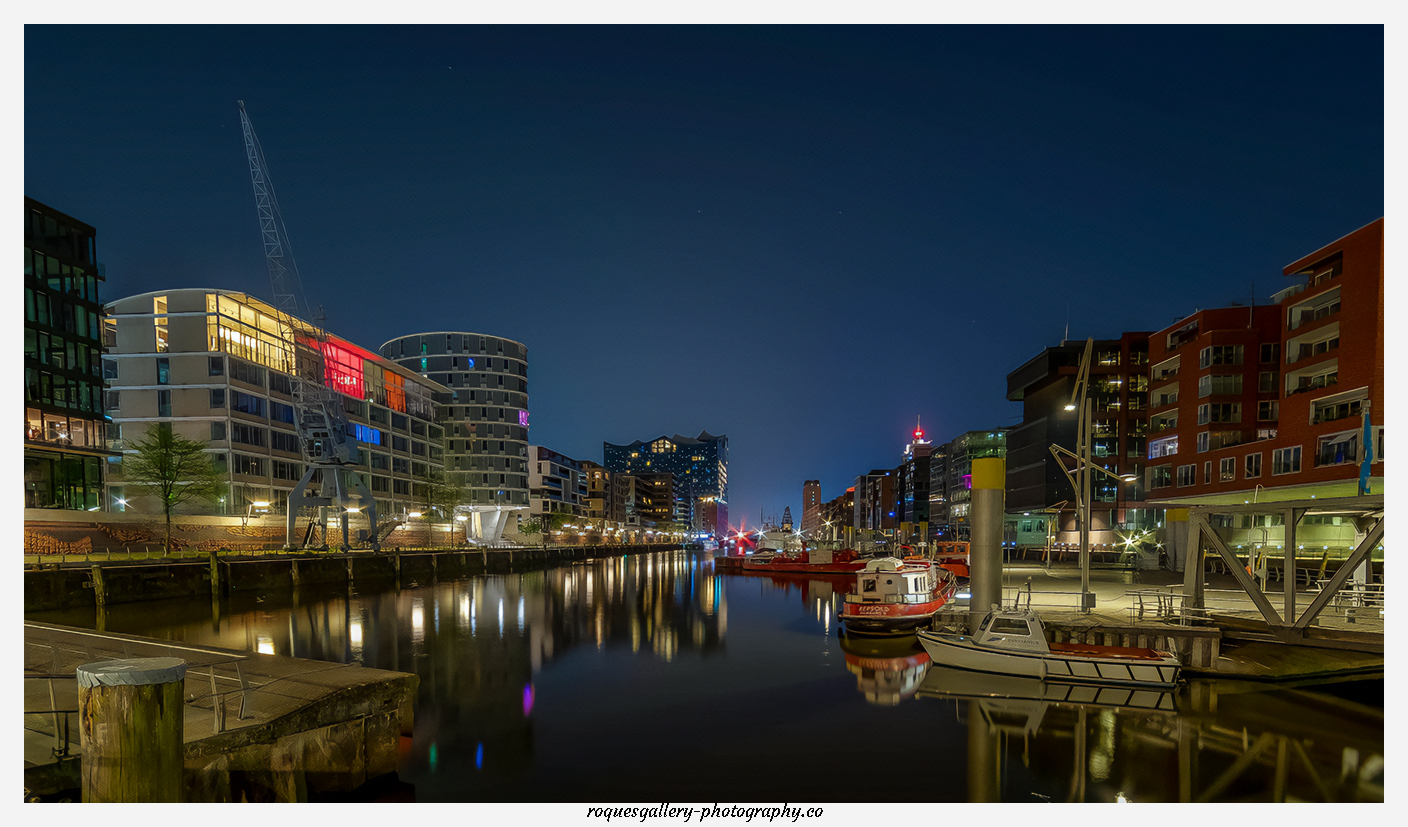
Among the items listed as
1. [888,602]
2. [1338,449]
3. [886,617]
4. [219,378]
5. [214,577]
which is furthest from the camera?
[219,378]

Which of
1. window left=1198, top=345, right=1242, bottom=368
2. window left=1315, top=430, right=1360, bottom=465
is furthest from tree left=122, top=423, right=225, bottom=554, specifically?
window left=1198, top=345, right=1242, bottom=368

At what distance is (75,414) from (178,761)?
75.5 m

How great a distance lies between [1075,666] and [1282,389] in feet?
146

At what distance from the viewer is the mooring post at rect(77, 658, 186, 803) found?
24.2ft

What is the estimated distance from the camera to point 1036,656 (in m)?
23.0

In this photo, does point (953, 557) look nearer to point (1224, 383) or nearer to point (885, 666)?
point (1224, 383)

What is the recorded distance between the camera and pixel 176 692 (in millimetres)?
7828

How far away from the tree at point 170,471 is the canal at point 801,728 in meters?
26.4

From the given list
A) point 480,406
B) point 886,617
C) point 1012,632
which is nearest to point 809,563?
point 886,617

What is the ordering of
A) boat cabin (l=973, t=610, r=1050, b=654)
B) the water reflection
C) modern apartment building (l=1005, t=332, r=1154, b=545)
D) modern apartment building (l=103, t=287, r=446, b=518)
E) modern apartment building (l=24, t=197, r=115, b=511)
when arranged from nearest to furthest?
the water reflection
boat cabin (l=973, t=610, r=1050, b=654)
modern apartment building (l=24, t=197, r=115, b=511)
modern apartment building (l=103, t=287, r=446, b=518)
modern apartment building (l=1005, t=332, r=1154, b=545)

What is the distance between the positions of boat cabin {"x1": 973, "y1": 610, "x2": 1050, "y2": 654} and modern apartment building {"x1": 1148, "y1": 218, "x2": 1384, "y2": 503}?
56.3 feet

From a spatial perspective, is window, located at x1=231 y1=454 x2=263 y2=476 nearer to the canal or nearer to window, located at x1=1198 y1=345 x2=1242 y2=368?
the canal

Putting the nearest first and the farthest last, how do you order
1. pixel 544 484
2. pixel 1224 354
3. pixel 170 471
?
pixel 170 471 → pixel 1224 354 → pixel 544 484

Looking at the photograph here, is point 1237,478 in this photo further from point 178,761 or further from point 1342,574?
point 178,761
